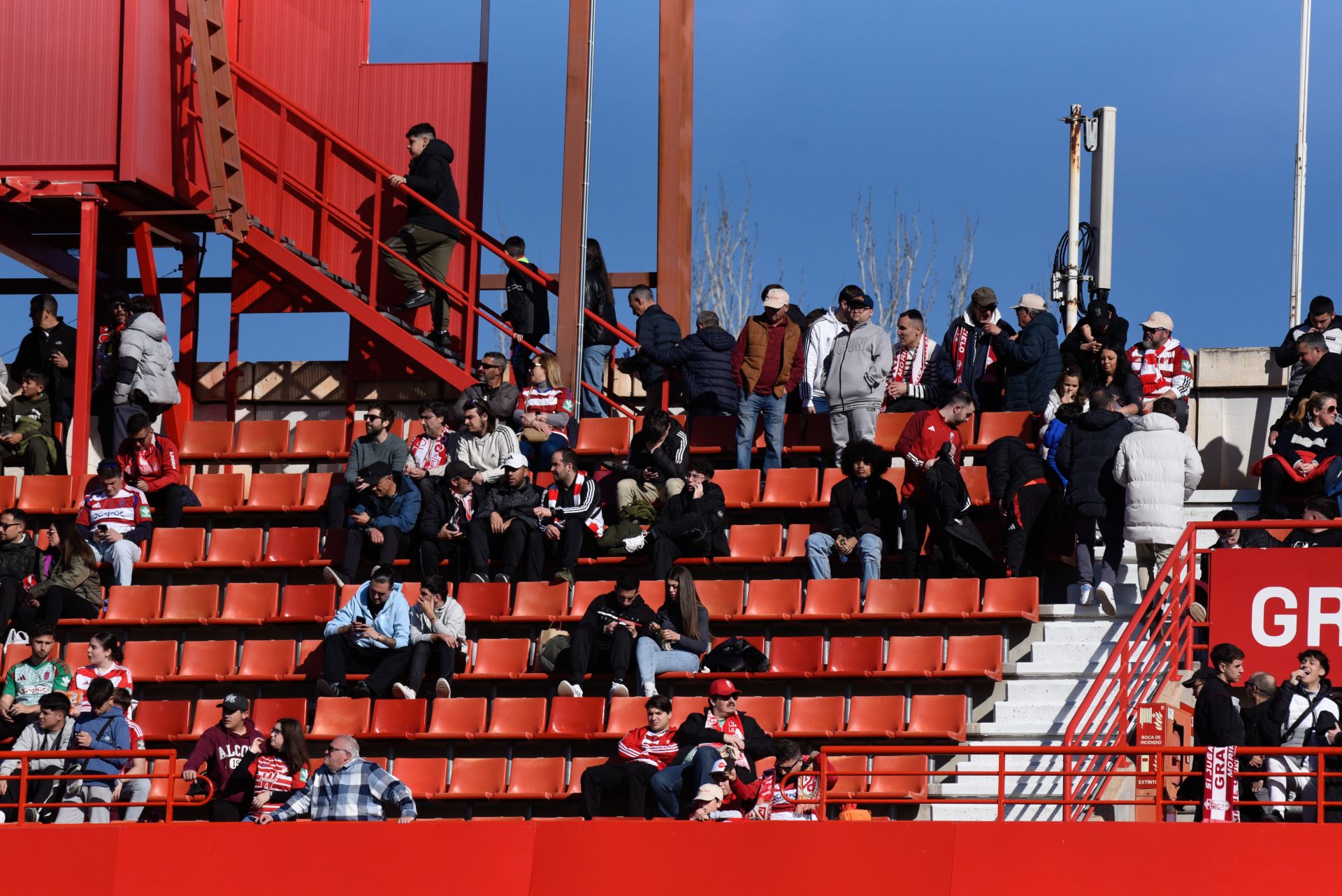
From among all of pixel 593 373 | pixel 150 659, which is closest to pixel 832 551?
pixel 593 373

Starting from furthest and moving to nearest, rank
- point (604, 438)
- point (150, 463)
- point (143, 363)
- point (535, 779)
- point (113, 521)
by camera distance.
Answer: point (143, 363) < point (604, 438) < point (150, 463) < point (113, 521) < point (535, 779)

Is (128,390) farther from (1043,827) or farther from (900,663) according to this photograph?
(1043,827)

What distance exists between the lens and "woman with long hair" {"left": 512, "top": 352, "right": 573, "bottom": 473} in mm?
15148

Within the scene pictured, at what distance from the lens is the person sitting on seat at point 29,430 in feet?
53.3

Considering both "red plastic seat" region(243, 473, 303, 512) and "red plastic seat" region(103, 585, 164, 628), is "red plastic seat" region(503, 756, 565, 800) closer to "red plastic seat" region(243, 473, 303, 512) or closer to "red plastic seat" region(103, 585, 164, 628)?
"red plastic seat" region(103, 585, 164, 628)

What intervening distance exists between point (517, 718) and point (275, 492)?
12.0ft

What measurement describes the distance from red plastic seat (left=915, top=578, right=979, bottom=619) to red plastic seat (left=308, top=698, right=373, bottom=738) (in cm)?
365

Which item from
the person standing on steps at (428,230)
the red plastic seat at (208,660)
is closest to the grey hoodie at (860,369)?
the person standing on steps at (428,230)

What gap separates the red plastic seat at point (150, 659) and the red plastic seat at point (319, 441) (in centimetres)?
255

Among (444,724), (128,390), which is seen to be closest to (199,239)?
(128,390)

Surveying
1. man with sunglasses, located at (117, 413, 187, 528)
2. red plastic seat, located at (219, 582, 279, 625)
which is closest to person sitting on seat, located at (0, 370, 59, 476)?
man with sunglasses, located at (117, 413, 187, 528)

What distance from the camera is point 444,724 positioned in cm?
1334

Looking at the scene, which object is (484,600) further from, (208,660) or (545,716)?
(208,660)

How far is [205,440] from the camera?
16.9 metres
